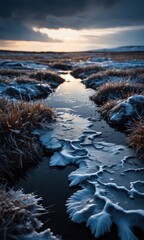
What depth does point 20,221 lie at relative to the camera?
10.5 ft

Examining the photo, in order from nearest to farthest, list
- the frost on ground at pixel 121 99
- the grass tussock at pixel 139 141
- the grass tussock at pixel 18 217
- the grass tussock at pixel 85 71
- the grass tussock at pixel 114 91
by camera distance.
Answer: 1. the grass tussock at pixel 18 217
2. the grass tussock at pixel 139 141
3. the frost on ground at pixel 121 99
4. the grass tussock at pixel 114 91
5. the grass tussock at pixel 85 71

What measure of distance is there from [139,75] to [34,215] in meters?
14.0

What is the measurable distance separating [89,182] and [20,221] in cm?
173

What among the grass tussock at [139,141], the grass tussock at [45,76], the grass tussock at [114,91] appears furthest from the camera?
the grass tussock at [45,76]

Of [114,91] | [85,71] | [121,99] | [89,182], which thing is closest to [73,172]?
[89,182]

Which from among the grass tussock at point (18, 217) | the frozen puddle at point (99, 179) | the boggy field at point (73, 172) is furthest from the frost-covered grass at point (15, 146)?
the grass tussock at point (18, 217)

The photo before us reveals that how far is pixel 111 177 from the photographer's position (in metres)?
4.78

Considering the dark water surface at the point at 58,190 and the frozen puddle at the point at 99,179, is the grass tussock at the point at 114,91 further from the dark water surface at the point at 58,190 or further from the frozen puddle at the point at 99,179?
the frozen puddle at the point at 99,179

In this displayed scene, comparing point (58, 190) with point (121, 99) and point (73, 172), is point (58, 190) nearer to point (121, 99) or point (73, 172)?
point (73, 172)

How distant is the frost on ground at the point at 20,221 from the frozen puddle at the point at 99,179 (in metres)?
0.57

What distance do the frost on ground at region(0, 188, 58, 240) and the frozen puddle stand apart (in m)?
0.57

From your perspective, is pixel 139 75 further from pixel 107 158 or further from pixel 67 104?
pixel 107 158

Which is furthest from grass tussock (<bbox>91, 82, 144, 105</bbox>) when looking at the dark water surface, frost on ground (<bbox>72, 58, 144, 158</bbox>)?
the dark water surface

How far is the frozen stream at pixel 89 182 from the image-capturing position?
355cm
